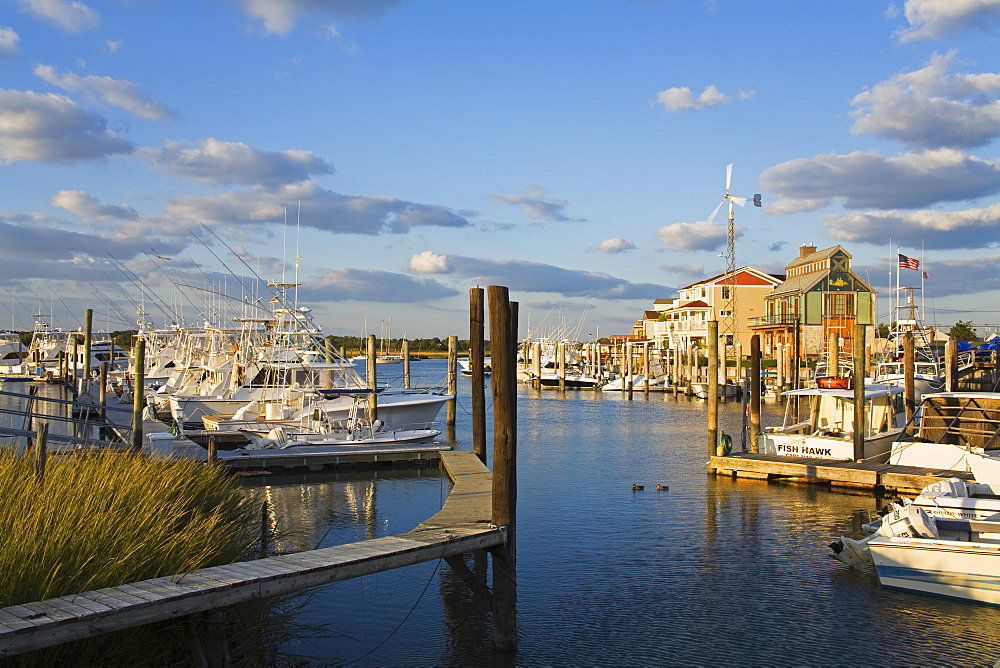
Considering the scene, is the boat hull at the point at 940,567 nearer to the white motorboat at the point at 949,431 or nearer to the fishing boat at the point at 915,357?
the white motorboat at the point at 949,431

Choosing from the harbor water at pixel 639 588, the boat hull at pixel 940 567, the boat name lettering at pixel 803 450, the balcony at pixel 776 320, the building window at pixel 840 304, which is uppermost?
the building window at pixel 840 304

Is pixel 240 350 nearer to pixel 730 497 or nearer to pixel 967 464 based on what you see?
pixel 730 497

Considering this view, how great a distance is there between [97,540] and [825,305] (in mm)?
64058

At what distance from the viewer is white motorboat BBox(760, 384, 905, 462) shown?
24781 millimetres

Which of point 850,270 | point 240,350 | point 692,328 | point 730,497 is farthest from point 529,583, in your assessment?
point 692,328

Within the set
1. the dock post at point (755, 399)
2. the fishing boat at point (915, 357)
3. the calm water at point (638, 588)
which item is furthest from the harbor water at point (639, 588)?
the fishing boat at point (915, 357)

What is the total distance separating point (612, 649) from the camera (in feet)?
39.1

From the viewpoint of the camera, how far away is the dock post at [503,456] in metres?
11.2

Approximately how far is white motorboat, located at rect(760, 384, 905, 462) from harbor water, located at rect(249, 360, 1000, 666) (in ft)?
5.51

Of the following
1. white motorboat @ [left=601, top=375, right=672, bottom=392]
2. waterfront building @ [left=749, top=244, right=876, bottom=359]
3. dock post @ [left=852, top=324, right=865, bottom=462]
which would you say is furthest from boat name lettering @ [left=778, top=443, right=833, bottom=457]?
white motorboat @ [left=601, top=375, right=672, bottom=392]

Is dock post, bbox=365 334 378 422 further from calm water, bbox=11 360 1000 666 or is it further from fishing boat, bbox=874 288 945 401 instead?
fishing boat, bbox=874 288 945 401

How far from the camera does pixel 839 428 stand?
2692cm

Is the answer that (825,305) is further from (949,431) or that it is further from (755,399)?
(949,431)

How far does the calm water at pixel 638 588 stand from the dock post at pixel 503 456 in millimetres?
563
